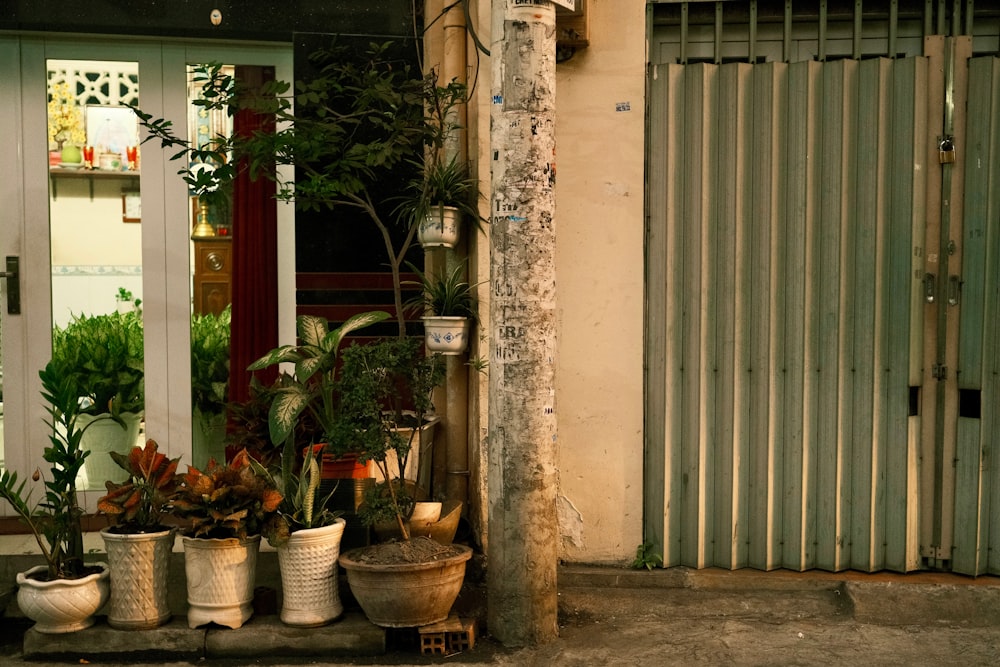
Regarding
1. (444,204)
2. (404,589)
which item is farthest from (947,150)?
(404,589)

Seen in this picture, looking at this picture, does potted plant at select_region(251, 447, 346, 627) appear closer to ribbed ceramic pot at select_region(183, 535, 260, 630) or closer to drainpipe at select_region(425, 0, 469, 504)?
ribbed ceramic pot at select_region(183, 535, 260, 630)

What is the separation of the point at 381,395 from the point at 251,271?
1921mm

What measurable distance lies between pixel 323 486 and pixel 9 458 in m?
2.30

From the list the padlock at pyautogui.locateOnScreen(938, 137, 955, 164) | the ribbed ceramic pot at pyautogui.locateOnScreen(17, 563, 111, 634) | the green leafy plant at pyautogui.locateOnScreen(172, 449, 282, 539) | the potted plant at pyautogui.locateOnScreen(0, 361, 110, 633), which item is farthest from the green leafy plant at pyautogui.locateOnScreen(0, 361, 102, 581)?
the padlock at pyautogui.locateOnScreen(938, 137, 955, 164)

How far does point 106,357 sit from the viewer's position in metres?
6.33

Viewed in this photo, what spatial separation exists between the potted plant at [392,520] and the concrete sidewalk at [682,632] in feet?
0.61

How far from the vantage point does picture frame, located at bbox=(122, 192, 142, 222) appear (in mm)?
6336

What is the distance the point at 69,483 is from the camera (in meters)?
4.84

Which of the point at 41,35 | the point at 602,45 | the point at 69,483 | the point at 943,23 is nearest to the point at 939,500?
the point at 943,23

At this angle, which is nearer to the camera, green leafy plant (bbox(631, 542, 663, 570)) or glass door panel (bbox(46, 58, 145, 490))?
green leafy plant (bbox(631, 542, 663, 570))

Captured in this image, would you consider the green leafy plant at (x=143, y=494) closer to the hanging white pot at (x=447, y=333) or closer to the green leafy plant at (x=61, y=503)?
the green leafy plant at (x=61, y=503)

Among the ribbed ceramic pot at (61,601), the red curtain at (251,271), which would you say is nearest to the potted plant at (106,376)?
the red curtain at (251,271)

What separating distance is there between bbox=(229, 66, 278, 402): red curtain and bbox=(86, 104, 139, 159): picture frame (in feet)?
2.26

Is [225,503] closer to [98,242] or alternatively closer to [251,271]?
[251,271]
